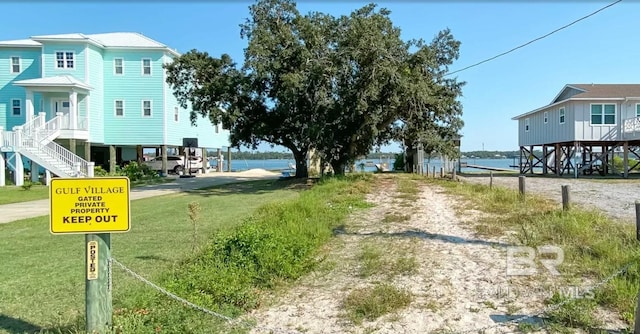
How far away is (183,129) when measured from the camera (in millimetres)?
34656

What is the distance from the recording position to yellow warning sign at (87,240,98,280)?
3.91 meters

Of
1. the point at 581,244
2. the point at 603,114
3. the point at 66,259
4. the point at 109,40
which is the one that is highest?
the point at 109,40

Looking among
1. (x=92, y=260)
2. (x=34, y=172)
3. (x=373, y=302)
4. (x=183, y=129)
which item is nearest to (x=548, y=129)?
(x=183, y=129)

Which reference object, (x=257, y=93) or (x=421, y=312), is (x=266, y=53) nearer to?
(x=257, y=93)

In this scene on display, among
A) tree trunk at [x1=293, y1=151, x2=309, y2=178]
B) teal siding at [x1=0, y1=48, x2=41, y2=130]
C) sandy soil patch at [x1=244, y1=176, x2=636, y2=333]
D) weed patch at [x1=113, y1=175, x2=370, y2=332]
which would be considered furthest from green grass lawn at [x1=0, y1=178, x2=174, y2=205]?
sandy soil patch at [x1=244, y1=176, x2=636, y2=333]

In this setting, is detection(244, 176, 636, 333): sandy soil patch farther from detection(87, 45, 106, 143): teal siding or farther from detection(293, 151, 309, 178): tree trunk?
detection(87, 45, 106, 143): teal siding

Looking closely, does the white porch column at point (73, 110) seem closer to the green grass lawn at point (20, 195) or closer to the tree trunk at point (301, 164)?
the green grass lawn at point (20, 195)

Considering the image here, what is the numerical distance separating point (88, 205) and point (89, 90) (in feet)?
89.4

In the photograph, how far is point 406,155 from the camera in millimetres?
33062

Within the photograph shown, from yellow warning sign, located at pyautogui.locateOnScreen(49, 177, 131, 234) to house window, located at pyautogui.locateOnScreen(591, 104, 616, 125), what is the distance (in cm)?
2894

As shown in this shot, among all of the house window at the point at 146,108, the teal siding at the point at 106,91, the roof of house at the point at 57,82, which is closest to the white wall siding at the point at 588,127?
the teal siding at the point at 106,91

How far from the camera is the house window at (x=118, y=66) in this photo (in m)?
30.0

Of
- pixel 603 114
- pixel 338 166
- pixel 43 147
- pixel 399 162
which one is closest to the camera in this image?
pixel 43 147

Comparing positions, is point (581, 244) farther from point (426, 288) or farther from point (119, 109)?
point (119, 109)
